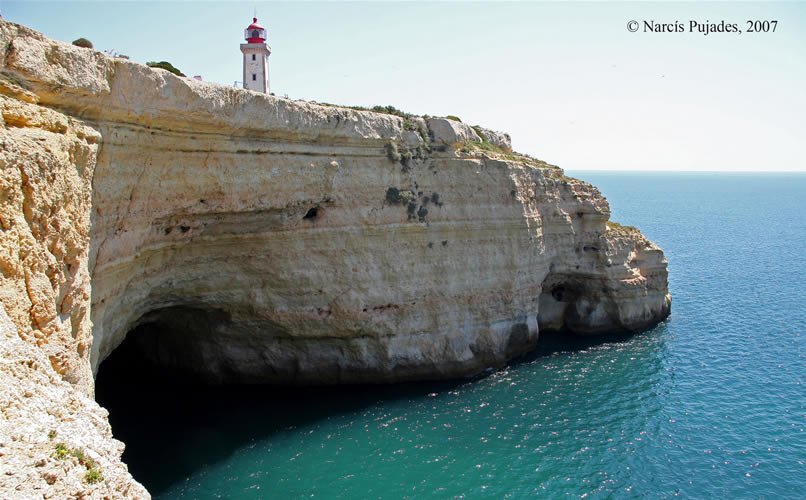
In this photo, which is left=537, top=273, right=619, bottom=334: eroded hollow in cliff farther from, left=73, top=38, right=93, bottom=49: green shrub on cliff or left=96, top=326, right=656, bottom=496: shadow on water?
left=73, top=38, right=93, bottom=49: green shrub on cliff

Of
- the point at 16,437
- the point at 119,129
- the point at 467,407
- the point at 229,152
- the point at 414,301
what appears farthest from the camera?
the point at 414,301

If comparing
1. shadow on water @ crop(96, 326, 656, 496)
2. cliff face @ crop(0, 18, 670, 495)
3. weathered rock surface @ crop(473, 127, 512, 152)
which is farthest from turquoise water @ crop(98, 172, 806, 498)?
weathered rock surface @ crop(473, 127, 512, 152)

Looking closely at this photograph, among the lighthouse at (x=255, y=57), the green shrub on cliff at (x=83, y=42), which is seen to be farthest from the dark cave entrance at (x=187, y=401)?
the lighthouse at (x=255, y=57)

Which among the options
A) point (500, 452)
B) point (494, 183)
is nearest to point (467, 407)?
point (500, 452)

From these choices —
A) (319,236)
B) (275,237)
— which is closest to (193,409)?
(275,237)

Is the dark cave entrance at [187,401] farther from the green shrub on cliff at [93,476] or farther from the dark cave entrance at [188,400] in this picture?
the green shrub on cliff at [93,476]

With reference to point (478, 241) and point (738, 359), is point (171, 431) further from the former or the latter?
point (738, 359)
